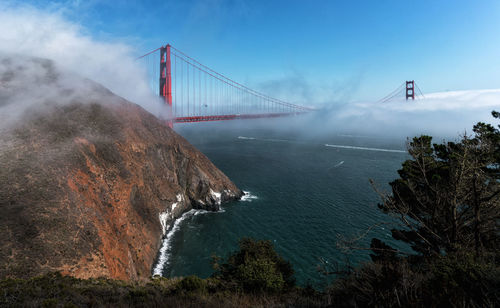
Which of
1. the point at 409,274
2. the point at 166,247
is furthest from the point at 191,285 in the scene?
the point at 166,247

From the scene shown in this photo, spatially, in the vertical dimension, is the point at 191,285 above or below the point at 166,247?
above

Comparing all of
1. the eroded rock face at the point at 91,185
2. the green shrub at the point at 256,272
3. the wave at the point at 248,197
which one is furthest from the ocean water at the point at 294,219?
the eroded rock face at the point at 91,185

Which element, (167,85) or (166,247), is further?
(167,85)

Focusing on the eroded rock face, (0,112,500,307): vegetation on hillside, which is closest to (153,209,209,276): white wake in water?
the eroded rock face

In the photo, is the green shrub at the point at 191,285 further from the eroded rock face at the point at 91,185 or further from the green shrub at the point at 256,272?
the eroded rock face at the point at 91,185

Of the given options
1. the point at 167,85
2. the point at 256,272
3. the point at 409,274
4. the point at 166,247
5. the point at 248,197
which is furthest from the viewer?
the point at 167,85

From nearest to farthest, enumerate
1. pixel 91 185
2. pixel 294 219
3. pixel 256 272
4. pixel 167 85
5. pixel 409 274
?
pixel 409 274, pixel 256 272, pixel 91 185, pixel 294 219, pixel 167 85

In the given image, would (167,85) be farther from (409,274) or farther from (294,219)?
(409,274)

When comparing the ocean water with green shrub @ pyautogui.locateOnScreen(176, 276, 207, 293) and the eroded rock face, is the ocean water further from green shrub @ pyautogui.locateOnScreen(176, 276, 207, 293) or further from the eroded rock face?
green shrub @ pyautogui.locateOnScreen(176, 276, 207, 293)

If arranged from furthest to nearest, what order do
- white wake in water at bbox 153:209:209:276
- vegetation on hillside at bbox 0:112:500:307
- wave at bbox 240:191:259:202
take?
wave at bbox 240:191:259:202 → white wake in water at bbox 153:209:209:276 → vegetation on hillside at bbox 0:112:500:307
